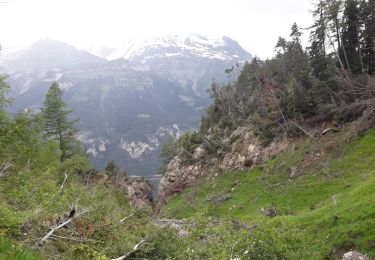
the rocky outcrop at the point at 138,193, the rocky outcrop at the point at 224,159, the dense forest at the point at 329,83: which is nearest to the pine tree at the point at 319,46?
the dense forest at the point at 329,83

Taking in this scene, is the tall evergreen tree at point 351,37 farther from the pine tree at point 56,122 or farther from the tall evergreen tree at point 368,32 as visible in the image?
the pine tree at point 56,122

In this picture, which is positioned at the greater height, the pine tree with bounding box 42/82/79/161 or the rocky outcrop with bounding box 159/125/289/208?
the pine tree with bounding box 42/82/79/161

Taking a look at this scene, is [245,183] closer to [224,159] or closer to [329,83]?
[224,159]

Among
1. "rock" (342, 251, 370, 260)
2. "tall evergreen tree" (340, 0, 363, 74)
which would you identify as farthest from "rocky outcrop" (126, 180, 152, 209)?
"rock" (342, 251, 370, 260)

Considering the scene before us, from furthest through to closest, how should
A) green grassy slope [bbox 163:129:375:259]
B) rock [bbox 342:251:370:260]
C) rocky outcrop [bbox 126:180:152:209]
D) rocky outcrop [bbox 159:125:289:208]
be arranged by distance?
rocky outcrop [bbox 126:180:152:209] → rocky outcrop [bbox 159:125:289:208] → green grassy slope [bbox 163:129:375:259] → rock [bbox 342:251:370:260]

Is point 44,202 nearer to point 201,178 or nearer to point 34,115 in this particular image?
point 34,115

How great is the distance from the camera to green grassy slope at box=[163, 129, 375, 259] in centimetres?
2581

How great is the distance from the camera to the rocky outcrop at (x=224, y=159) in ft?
212

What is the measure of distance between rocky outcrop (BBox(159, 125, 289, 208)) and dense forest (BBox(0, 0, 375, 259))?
844mm

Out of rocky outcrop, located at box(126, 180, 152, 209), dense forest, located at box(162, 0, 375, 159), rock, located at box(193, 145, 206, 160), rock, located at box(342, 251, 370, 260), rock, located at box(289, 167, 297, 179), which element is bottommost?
rocky outcrop, located at box(126, 180, 152, 209)

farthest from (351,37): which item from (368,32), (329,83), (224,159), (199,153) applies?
(199,153)

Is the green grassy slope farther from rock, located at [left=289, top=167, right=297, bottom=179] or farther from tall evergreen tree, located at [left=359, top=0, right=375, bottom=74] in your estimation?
tall evergreen tree, located at [left=359, top=0, right=375, bottom=74]

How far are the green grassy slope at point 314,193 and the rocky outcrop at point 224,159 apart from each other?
2.65m

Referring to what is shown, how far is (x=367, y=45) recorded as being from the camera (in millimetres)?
64188
